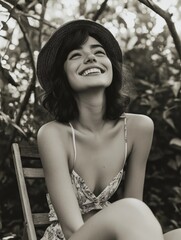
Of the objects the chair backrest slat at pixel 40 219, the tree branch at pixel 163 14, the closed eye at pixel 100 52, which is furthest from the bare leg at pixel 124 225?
the tree branch at pixel 163 14

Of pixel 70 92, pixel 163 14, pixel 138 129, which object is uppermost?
pixel 163 14

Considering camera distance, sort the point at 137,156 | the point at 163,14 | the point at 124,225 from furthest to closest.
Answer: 1. the point at 163,14
2. the point at 137,156
3. the point at 124,225

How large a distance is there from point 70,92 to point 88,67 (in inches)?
9.7

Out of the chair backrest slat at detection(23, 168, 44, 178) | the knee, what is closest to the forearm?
the knee

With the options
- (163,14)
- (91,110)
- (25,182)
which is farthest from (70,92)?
(163,14)

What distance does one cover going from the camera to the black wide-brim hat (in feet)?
8.36

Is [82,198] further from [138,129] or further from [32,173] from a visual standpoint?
[138,129]

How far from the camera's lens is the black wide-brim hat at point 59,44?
2.55 meters

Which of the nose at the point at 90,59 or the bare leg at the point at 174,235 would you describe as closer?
the bare leg at the point at 174,235

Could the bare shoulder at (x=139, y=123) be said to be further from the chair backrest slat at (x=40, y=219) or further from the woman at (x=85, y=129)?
the chair backrest slat at (x=40, y=219)

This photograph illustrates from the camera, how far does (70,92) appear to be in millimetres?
2686

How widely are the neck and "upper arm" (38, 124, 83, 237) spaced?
157 mm

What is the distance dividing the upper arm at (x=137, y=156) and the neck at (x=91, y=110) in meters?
0.18

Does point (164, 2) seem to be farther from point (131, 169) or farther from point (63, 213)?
point (63, 213)
